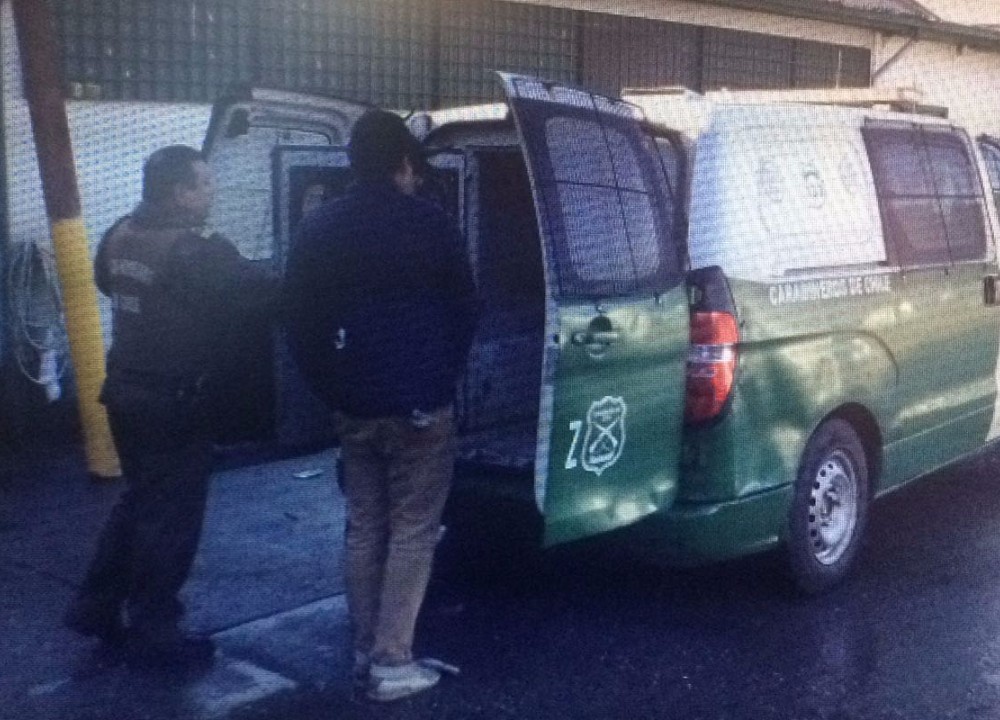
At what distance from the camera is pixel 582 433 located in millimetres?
4492

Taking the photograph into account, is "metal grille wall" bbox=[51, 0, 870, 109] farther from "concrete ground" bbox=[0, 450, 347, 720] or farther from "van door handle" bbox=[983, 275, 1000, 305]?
"concrete ground" bbox=[0, 450, 347, 720]

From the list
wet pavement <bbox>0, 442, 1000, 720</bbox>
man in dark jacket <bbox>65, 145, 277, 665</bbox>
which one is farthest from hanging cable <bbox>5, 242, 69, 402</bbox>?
man in dark jacket <bbox>65, 145, 277, 665</bbox>

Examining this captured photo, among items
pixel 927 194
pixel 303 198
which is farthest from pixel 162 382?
pixel 927 194

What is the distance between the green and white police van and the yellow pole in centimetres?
250

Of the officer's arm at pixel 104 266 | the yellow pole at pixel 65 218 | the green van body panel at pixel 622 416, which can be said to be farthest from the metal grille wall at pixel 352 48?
the green van body panel at pixel 622 416

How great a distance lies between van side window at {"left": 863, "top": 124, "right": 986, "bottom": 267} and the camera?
5871 mm

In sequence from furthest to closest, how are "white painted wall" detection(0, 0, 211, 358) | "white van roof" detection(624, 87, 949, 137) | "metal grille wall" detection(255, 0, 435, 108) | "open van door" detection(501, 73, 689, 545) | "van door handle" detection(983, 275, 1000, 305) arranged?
1. "metal grille wall" detection(255, 0, 435, 108)
2. "white painted wall" detection(0, 0, 211, 358)
3. "van door handle" detection(983, 275, 1000, 305)
4. "white van roof" detection(624, 87, 949, 137)
5. "open van door" detection(501, 73, 689, 545)

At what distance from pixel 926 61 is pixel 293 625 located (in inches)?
603

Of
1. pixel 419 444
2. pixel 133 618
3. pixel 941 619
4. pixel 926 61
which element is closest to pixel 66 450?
pixel 133 618

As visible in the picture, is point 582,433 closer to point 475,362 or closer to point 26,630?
point 475,362

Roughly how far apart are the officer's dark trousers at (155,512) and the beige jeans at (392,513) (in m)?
0.57

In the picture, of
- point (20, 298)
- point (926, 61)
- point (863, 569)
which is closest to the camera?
point (863, 569)

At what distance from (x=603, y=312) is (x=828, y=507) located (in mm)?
1614

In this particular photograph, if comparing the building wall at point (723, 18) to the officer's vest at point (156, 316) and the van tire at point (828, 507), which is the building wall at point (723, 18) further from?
the officer's vest at point (156, 316)
